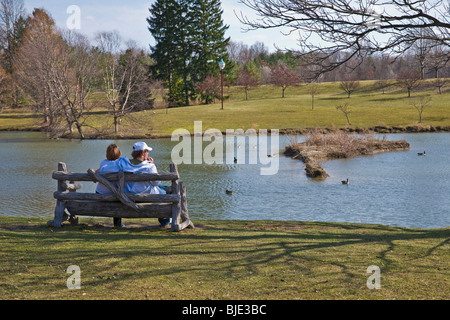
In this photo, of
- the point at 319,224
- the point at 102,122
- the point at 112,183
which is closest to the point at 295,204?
the point at 319,224

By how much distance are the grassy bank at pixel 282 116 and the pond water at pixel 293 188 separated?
44.2 ft

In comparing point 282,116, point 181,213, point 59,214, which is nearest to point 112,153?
point 59,214

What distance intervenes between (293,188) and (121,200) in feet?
38.2

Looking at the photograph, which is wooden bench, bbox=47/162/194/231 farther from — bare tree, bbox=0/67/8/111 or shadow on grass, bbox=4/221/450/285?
bare tree, bbox=0/67/8/111

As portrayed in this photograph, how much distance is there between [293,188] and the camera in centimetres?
1898

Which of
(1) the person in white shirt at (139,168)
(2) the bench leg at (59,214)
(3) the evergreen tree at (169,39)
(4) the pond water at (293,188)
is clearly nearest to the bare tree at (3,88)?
(3) the evergreen tree at (169,39)

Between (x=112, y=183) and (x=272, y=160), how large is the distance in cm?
2022

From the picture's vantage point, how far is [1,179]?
20734 mm

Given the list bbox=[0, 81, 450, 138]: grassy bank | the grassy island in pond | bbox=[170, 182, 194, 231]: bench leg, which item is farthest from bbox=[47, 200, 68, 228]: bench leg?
bbox=[0, 81, 450, 138]: grassy bank

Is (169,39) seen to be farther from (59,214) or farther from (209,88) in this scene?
(59,214)

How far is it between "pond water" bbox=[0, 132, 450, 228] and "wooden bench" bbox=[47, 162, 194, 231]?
5.20m

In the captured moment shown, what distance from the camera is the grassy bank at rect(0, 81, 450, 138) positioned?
153 feet
